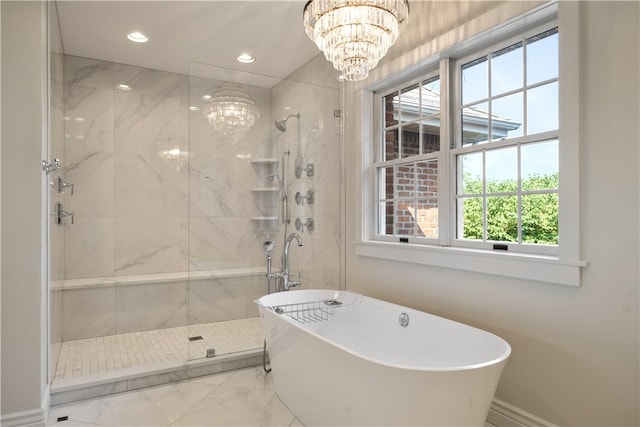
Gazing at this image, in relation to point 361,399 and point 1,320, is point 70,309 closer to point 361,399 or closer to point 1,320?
point 1,320

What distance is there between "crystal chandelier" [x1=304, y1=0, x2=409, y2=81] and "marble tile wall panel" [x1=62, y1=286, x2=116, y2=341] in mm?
3237

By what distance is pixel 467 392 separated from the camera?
Answer: 1.64m

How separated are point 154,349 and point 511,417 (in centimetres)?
278

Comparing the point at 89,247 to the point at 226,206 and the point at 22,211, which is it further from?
the point at 22,211

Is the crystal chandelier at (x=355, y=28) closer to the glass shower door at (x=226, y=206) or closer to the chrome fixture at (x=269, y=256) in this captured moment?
the glass shower door at (x=226, y=206)

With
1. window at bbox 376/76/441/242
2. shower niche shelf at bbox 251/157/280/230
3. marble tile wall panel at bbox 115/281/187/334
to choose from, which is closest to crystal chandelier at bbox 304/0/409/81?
window at bbox 376/76/441/242

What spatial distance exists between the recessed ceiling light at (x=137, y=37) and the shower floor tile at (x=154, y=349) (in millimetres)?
2600

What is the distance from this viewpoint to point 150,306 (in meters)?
4.09

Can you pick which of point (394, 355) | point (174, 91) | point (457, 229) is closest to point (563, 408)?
point (394, 355)

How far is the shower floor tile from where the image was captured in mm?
3081

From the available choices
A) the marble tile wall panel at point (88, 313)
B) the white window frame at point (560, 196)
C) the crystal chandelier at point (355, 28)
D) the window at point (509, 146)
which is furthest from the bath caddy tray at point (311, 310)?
the marble tile wall panel at point (88, 313)

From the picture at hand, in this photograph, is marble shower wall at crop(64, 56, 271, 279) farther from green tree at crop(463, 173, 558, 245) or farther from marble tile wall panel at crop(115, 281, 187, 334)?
green tree at crop(463, 173, 558, 245)

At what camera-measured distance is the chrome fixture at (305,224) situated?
11.4ft

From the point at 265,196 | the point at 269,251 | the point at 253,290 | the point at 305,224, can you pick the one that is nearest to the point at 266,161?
the point at 265,196
